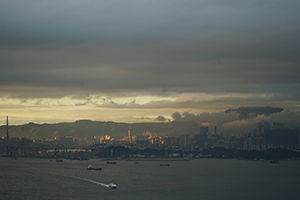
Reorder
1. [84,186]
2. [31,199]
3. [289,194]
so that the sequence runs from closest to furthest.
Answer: [31,199] → [289,194] → [84,186]

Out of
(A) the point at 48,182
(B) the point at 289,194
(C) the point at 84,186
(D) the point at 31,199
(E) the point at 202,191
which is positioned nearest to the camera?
(D) the point at 31,199

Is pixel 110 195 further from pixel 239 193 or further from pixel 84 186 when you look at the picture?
pixel 239 193

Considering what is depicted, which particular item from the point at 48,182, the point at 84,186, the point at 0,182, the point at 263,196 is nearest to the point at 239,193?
the point at 263,196

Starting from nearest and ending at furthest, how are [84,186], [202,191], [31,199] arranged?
[31,199] → [202,191] → [84,186]

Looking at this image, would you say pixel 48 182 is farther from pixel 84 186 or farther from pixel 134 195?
pixel 134 195

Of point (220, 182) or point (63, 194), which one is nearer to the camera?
point (63, 194)

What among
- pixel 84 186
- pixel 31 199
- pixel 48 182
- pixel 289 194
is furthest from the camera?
pixel 48 182

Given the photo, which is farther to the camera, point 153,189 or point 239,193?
point 153,189

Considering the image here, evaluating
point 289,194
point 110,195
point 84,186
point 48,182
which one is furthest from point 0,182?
point 289,194
